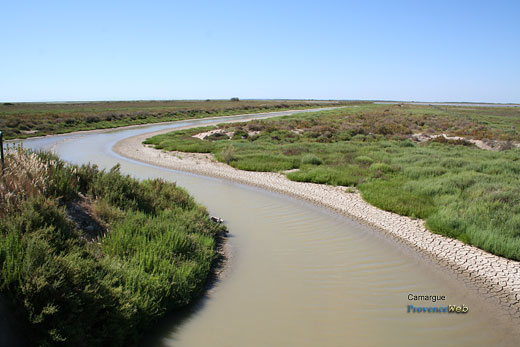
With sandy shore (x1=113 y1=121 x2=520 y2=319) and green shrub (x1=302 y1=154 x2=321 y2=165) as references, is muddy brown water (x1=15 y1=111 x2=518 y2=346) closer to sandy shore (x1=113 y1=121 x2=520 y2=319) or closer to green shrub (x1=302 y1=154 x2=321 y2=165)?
sandy shore (x1=113 y1=121 x2=520 y2=319)

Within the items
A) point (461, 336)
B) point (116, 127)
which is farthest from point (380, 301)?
point (116, 127)

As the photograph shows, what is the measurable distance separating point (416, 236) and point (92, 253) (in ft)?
24.2

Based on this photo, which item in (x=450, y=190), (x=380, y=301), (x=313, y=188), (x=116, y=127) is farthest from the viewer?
(x=116, y=127)

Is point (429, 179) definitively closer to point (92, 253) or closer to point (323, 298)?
point (323, 298)

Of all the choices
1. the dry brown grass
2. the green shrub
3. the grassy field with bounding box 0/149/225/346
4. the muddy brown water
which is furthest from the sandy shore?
the dry brown grass

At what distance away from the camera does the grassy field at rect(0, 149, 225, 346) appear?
4.07 m

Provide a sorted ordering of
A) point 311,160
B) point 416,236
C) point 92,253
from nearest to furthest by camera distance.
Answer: point 92,253, point 416,236, point 311,160

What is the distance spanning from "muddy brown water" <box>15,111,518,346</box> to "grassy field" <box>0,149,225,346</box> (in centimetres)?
56

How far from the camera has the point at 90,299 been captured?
439 cm

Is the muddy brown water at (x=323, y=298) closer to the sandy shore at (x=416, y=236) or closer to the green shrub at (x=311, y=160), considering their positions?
the sandy shore at (x=416, y=236)

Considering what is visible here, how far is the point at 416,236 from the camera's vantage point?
29.4ft

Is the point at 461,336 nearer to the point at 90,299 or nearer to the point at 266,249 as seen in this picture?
the point at 266,249

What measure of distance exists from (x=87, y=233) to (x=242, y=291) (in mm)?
3016

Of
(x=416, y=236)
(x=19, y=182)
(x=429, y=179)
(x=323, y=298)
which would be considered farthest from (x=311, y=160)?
(x=19, y=182)
